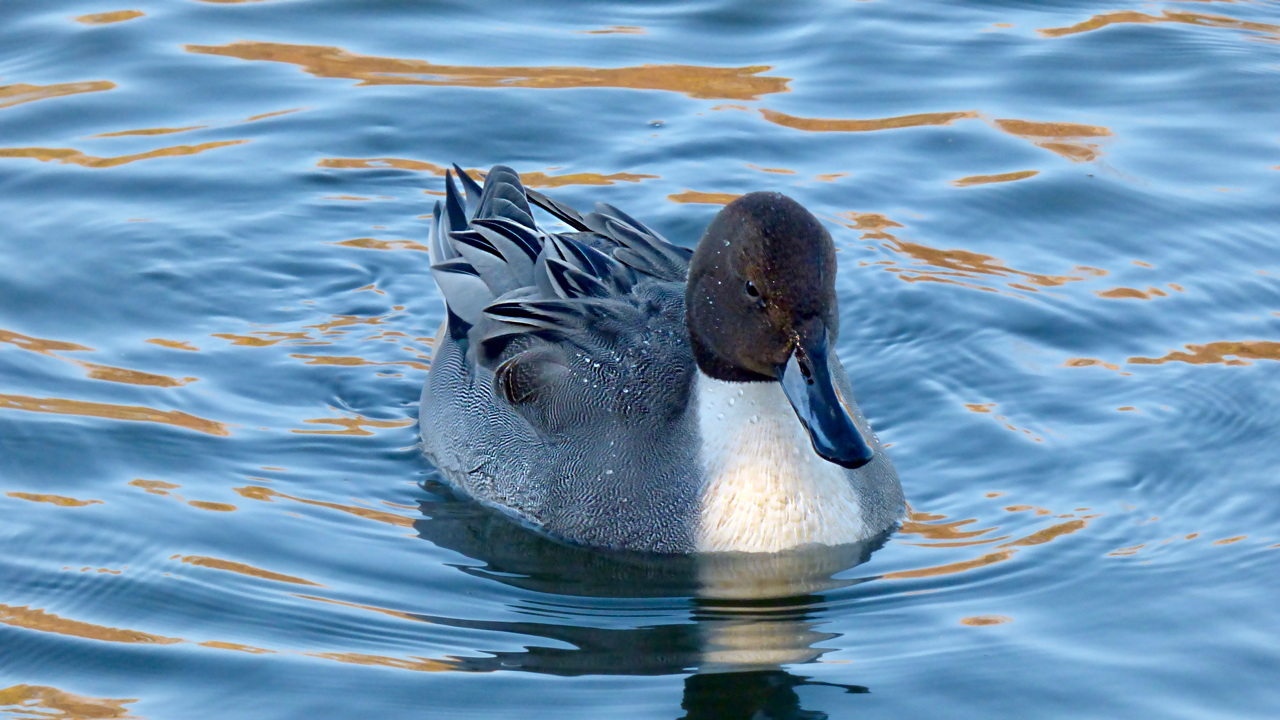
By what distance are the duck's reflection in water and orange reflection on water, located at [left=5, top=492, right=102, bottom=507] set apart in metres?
1.23

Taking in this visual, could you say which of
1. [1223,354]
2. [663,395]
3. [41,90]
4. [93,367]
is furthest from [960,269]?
[41,90]

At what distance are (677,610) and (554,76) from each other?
5.36 metres

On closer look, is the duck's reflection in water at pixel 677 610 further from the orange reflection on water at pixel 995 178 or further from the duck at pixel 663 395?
the orange reflection on water at pixel 995 178

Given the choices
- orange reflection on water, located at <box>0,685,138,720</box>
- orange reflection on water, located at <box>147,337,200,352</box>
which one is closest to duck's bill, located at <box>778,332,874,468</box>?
orange reflection on water, located at <box>0,685,138,720</box>

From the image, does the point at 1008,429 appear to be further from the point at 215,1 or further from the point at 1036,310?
the point at 215,1

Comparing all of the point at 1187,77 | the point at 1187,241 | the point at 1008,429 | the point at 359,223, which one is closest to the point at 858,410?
the point at 1008,429

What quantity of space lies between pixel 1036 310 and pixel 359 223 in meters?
3.57

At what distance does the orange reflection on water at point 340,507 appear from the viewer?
6328 mm

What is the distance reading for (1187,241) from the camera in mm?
8344

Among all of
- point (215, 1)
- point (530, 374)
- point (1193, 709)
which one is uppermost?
point (215, 1)

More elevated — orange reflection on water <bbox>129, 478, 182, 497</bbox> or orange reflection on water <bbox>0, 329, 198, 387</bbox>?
orange reflection on water <bbox>0, 329, 198, 387</bbox>

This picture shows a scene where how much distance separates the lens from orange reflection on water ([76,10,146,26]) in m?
11.0

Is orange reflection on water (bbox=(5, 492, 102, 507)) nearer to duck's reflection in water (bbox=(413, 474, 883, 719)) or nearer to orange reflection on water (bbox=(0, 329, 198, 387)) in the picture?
orange reflection on water (bbox=(0, 329, 198, 387))

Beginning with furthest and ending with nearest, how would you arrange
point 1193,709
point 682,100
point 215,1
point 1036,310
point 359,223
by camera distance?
point 215,1 < point 682,100 < point 359,223 < point 1036,310 < point 1193,709
